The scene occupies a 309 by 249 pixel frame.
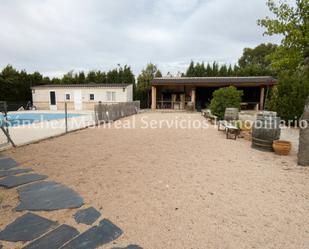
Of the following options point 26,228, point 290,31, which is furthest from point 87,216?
point 290,31

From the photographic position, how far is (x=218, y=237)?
2.17m

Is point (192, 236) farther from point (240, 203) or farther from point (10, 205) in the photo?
point (10, 205)

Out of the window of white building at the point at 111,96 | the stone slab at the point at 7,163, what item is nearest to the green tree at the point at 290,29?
the stone slab at the point at 7,163

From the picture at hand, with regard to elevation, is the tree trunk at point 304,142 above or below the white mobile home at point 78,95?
below

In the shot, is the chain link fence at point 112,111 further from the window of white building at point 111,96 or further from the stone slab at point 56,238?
the stone slab at point 56,238

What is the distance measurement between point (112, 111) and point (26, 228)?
11135 millimetres

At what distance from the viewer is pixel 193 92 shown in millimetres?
20125

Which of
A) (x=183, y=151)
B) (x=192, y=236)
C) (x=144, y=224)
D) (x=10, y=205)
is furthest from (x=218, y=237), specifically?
(x=183, y=151)

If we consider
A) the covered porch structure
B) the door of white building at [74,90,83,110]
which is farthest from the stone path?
the door of white building at [74,90,83,110]

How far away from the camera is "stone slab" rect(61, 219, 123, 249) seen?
1993 millimetres

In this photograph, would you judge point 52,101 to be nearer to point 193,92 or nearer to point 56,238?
point 193,92

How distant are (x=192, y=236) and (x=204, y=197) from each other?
945mm

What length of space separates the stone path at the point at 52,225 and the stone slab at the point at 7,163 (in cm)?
95

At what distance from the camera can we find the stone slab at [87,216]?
7.91ft
